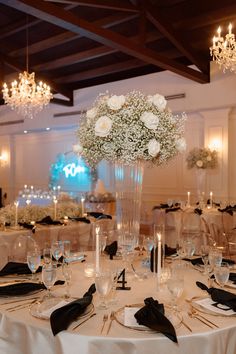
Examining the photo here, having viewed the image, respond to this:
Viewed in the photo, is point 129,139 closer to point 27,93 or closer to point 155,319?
point 155,319

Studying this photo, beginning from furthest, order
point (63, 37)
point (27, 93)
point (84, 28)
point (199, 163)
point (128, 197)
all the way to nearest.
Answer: point (63, 37) → point (199, 163) → point (27, 93) → point (84, 28) → point (128, 197)

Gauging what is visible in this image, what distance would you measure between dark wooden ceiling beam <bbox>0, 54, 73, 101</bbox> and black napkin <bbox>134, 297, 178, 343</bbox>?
359 inches

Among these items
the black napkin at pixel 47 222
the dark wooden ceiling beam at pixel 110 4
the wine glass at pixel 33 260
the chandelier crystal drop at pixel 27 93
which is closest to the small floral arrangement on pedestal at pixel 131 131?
the wine glass at pixel 33 260

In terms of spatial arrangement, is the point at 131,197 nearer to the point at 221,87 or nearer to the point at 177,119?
the point at 177,119

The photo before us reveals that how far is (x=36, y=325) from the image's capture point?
1.56 m

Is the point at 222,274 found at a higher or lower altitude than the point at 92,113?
lower

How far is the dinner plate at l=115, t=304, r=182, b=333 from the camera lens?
1.53 metres

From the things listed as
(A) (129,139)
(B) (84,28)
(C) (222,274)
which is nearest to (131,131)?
(A) (129,139)

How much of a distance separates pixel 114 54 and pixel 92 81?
6.96 feet

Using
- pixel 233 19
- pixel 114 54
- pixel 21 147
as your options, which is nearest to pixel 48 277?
pixel 233 19

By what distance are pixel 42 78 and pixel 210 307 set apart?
9.93 meters

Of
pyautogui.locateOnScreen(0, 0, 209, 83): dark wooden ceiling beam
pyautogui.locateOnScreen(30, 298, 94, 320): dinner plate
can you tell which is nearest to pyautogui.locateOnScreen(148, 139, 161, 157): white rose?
pyautogui.locateOnScreen(30, 298, 94, 320): dinner plate

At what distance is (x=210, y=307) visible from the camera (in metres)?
1.76

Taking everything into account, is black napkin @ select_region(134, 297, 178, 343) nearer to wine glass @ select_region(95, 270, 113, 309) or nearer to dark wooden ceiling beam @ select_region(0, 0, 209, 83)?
wine glass @ select_region(95, 270, 113, 309)
